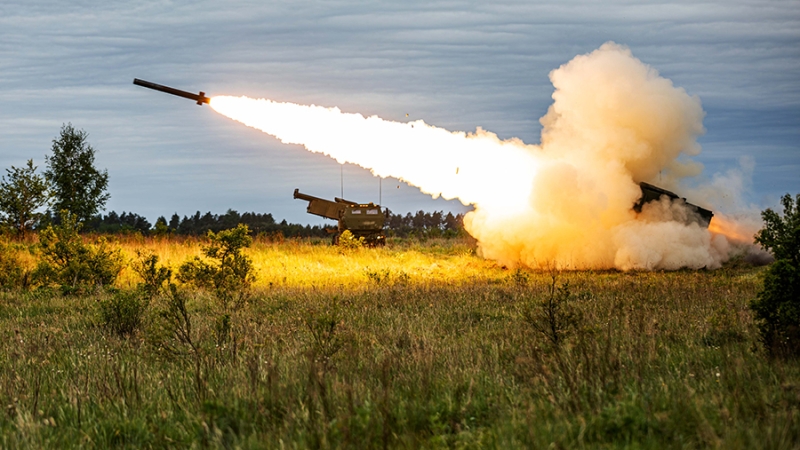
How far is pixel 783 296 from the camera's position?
30.6ft

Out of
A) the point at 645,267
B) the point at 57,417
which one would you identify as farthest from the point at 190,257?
the point at 57,417

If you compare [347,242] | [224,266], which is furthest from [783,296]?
[347,242]

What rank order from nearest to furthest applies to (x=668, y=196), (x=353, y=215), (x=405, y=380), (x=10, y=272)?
(x=405, y=380)
(x=10, y=272)
(x=668, y=196)
(x=353, y=215)

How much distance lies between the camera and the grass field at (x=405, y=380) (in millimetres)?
5902

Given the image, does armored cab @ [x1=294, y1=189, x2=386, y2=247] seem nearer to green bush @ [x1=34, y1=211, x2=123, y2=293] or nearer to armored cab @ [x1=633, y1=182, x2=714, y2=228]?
armored cab @ [x1=633, y1=182, x2=714, y2=228]

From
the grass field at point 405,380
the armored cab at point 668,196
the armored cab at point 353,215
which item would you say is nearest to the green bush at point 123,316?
the grass field at point 405,380

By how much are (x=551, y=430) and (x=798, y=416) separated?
6.67 feet

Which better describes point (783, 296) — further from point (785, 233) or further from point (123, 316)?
point (123, 316)

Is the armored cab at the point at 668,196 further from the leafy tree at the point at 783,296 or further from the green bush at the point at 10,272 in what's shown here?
the green bush at the point at 10,272

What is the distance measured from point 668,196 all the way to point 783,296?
1953 centimetres

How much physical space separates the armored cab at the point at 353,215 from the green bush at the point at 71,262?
687 inches

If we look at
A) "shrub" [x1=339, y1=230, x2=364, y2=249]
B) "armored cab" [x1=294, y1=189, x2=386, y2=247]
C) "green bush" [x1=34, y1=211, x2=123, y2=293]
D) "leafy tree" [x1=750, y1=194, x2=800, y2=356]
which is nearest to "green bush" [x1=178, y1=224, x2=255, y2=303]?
"green bush" [x1=34, y1=211, x2=123, y2=293]

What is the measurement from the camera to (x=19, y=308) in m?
16.0

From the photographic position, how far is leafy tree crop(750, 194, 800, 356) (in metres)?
8.96
